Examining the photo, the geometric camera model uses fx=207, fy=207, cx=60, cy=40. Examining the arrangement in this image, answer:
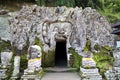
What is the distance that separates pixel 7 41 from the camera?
14734 millimetres

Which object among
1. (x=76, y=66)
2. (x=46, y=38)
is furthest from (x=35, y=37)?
(x=76, y=66)

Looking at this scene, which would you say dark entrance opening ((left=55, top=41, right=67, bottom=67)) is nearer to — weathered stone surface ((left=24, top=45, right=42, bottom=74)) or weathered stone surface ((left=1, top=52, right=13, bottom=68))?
weathered stone surface ((left=1, top=52, right=13, bottom=68))

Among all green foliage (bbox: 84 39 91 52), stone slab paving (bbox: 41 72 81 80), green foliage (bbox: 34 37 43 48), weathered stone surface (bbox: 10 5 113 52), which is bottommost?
stone slab paving (bbox: 41 72 81 80)

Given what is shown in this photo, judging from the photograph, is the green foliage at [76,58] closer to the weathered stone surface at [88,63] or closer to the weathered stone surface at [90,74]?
the weathered stone surface at [88,63]

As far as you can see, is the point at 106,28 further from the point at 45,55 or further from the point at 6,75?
the point at 6,75

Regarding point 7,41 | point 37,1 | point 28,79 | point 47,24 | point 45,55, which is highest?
point 37,1

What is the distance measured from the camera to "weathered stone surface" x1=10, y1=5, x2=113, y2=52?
13.9 metres

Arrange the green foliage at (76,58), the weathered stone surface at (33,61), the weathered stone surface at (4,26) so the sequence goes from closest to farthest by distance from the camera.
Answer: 1. the weathered stone surface at (33,61)
2. the green foliage at (76,58)
3. the weathered stone surface at (4,26)

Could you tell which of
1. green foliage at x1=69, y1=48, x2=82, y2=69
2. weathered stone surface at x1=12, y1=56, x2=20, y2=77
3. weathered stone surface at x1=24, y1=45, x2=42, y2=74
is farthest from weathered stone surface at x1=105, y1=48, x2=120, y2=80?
weathered stone surface at x1=12, y1=56, x2=20, y2=77

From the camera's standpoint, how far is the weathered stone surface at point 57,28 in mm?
13867

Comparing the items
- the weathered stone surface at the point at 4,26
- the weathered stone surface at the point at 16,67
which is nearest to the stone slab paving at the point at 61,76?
Result: the weathered stone surface at the point at 16,67

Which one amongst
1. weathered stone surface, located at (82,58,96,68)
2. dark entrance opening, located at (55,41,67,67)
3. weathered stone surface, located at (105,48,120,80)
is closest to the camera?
weathered stone surface, located at (82,58,96,68)

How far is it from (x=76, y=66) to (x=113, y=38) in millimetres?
3548

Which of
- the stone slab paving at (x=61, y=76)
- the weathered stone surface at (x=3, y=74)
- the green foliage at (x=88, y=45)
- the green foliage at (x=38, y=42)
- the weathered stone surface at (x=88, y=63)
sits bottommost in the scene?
the stone slab paving at (x=61, y=76)
